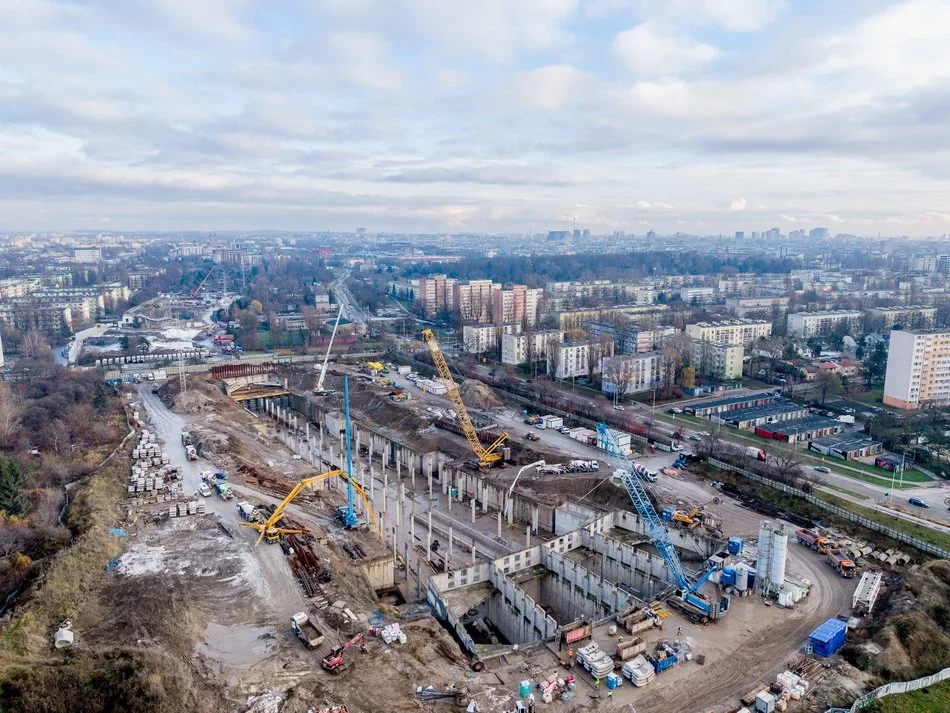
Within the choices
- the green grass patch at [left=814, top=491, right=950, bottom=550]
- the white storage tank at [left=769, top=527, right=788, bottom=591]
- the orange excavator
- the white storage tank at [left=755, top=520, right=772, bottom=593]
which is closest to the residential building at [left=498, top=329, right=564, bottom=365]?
the green grass patch at [left=814, top=491, right=950, bottom=550]

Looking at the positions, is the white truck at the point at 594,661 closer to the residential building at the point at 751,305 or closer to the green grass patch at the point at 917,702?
the green grass patch at the point at 917,702

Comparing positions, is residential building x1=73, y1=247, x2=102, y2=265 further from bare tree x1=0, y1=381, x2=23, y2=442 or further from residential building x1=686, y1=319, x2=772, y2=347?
residential building x1=686, y1=319, x2=772, y2=347

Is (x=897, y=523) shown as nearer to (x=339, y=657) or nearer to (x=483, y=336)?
(x=339, y=657)

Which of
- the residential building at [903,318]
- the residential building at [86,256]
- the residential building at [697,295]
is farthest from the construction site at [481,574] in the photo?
the residential building at [86,256]

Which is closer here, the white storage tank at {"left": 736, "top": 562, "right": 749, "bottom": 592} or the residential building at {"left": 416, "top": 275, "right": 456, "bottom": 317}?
the white storage tank at {"left": 736, "top": 562, "right": 749, "bottom": 592}

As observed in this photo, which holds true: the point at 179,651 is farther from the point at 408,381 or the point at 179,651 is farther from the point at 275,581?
the point at 408,381
